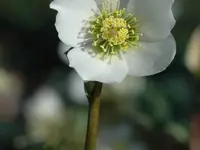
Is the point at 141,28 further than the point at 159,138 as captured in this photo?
No

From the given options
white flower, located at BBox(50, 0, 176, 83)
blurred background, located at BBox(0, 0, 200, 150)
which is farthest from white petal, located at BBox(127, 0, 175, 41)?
blurred background, located at BBox(0, 0, 200, 150)

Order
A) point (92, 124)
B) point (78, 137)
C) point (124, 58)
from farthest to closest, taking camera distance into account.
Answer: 1. point (78, 137)
2. point (124, 58)
3. point (92, 124)

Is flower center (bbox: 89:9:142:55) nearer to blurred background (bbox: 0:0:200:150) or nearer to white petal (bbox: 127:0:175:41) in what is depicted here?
white petal (bbox: 127:0:175:41)

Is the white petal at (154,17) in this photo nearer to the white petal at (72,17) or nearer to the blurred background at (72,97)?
the white petal at (72,17)

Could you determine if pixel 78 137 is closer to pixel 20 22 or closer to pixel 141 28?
pixel 141 28

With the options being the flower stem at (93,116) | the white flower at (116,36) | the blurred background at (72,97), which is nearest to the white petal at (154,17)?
the white flower at (116,36)

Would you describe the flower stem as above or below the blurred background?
above

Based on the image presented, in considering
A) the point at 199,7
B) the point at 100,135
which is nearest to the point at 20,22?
the point at 199,7
